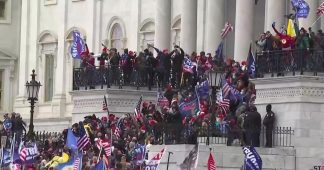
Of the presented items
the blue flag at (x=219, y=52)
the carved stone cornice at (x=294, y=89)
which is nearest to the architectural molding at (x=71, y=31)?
the blue flag at (x=219, y=52)

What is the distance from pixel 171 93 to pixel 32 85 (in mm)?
7366

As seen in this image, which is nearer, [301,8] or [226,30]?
[301,8]

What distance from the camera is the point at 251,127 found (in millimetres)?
52625

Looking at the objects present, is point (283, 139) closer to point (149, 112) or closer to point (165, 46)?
point (149, 112)

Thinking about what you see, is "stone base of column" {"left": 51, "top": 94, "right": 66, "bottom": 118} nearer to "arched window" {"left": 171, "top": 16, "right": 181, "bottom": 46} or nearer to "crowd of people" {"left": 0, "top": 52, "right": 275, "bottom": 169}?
"arched window" {"left": 171, "top": 16, "right": 181, "bottom": 46}

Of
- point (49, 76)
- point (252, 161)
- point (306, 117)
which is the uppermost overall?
point (49, 76)

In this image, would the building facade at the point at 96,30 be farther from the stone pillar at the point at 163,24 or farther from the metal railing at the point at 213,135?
the metal railing at the point at 213,135

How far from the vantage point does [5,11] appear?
9400cm

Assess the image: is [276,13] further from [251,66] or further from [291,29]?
[291,29]

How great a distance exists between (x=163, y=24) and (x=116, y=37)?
30.4 feet

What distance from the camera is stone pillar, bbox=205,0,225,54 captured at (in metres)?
68.2

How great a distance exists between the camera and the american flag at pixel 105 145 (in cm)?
5728

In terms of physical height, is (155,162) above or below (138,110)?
below

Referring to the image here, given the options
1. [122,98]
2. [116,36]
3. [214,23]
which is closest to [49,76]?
[116,36]
